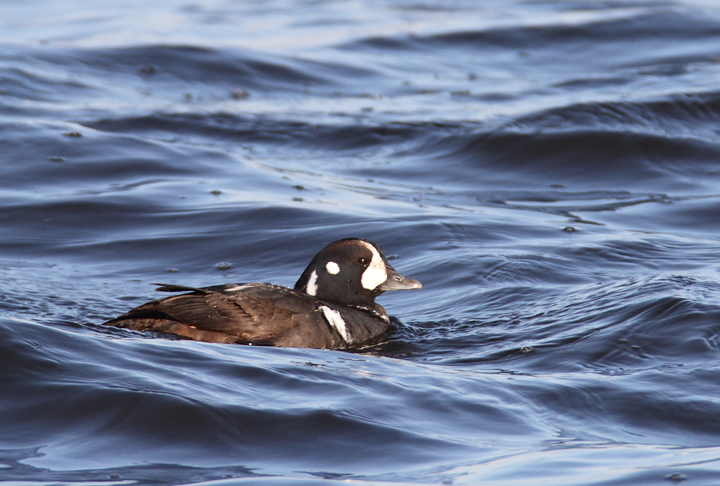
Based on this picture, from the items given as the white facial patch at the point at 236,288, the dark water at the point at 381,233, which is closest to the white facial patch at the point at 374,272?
the dark water at the point at 381,233

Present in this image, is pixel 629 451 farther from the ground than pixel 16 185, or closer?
closer

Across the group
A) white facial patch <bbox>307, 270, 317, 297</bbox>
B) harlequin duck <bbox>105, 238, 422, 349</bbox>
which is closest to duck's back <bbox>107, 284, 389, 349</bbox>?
harlequin duck <bbox>105, 238, 422, 349</bbox>

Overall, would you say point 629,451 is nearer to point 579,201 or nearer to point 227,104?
point 579,201

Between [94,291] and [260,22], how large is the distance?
50.2ft

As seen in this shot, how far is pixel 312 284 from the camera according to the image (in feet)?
25.1

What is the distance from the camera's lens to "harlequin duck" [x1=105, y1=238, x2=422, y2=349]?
22.6ft

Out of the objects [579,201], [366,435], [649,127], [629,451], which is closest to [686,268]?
[579,201]

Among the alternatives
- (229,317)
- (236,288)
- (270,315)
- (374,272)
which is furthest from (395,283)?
(229,317)

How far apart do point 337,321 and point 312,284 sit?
47cm

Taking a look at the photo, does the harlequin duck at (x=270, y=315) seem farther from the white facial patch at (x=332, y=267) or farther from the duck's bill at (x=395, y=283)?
the duck's bill at (x=395, y=283)

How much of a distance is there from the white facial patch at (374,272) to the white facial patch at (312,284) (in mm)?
351

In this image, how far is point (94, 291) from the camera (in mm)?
8531

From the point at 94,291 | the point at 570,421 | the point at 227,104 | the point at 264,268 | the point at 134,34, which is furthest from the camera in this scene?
the point at 134,34

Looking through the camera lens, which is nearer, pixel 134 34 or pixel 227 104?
pixel 227 104
